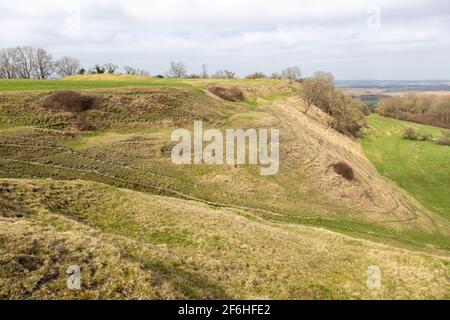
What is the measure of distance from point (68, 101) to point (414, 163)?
68744 millimetres

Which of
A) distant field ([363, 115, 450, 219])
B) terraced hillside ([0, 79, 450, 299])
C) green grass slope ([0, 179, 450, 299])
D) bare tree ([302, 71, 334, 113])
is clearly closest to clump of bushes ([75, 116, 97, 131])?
terraced hillside ([0, 79, 450, 299])

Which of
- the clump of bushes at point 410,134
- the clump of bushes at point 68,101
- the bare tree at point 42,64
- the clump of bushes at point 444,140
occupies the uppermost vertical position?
the bare tree at point 42,64

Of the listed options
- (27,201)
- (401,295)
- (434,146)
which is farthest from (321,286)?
(434,146)

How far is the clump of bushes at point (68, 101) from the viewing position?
4766cm

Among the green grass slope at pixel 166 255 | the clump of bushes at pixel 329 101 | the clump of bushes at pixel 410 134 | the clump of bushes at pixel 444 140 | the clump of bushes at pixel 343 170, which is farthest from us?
the clump of bushes at pixel 410 134

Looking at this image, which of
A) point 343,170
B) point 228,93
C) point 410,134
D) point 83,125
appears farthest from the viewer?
point 410,134

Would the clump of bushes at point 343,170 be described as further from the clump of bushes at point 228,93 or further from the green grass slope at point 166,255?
the clump of bushes at point 228,93

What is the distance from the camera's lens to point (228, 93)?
7731 cm

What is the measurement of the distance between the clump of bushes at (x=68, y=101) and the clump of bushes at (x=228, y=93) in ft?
97.3

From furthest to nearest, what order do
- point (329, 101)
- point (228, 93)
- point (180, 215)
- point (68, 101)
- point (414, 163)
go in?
point (329, 101), point (414, 163), point (228, 93), point (68, 101), point (180, 215)

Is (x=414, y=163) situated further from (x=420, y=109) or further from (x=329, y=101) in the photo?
(x=420, y=109)

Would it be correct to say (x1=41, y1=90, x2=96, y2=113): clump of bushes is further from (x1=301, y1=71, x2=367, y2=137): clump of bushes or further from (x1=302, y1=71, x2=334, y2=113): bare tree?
(x1=301, y1=71, x2=367, y2=137): clump of bushes

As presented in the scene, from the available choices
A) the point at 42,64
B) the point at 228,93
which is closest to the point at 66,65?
the point at 42,64

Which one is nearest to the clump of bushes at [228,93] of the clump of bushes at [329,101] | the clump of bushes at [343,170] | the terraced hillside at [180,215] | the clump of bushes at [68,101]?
the terraced hillside at [180,215]
